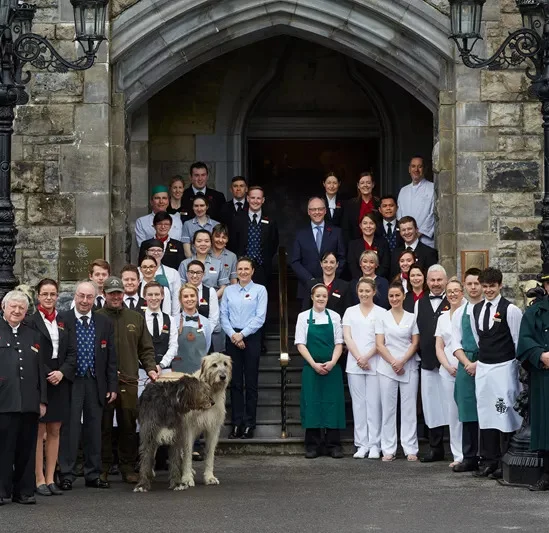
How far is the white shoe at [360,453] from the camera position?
13.8 meters

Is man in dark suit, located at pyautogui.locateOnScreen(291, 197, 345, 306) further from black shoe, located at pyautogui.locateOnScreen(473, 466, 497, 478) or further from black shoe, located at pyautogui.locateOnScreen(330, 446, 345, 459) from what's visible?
black shoe, located at pyautogui.locateOnScreen(473, 466, 497, 478)

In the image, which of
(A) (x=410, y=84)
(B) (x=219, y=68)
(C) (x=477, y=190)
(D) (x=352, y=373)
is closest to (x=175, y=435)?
(D) (x=352, y=373)

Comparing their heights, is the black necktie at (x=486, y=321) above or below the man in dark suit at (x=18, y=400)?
above

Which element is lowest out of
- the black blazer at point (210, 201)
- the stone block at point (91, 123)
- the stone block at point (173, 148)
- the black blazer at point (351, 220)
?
the black blazer at point (351, 220)

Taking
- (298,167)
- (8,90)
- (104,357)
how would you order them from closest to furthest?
(8,90) → (104,357) → (298,167)

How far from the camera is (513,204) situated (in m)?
15.4

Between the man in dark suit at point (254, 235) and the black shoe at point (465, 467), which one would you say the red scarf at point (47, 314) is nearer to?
the black shoe at point (465, 467)

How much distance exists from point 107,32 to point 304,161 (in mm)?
5046

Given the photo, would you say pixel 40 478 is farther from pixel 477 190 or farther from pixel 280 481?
pixel 477 190

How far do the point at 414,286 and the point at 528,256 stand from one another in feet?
5.27

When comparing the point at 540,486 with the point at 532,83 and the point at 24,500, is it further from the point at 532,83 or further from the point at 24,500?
the point at 24,500

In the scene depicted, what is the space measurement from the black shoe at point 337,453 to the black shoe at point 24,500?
3.37m

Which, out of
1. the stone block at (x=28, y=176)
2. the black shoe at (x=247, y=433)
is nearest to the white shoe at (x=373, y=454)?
the black shoe at (x=247, y=433)

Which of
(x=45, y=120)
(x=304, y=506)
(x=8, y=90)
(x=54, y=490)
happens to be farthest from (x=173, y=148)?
(x=304, y=506)
